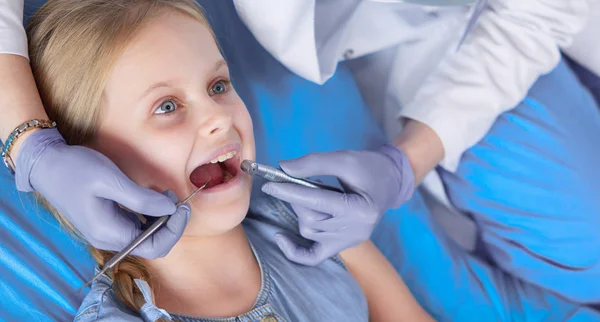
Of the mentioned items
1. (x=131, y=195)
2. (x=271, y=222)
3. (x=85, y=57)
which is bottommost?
(x=271, y=222)

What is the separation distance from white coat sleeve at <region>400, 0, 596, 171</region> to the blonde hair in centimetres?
70

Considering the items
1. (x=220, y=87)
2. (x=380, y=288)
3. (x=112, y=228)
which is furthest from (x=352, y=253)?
(x=112, y=228)

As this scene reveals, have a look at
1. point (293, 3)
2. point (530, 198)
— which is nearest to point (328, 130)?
point (293, 3)

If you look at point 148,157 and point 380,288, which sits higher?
point 148,157

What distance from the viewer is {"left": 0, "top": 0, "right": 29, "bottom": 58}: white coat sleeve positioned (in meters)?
1.09

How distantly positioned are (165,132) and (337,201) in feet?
1.13

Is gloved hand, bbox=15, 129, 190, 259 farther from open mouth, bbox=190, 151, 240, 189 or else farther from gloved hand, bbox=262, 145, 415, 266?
gloved hand, bbox=262, 145, 415, 266

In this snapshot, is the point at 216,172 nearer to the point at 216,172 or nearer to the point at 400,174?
the point at 216,172

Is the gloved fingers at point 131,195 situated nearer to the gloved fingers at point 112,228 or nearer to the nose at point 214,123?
the gloved fingers at point 112,228

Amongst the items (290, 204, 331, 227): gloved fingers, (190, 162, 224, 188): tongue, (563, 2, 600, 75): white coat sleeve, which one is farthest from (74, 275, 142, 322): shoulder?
(563, 2, 600, 75): white coat sleeve

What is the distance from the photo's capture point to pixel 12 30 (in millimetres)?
1093

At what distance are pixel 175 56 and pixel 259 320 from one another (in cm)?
49

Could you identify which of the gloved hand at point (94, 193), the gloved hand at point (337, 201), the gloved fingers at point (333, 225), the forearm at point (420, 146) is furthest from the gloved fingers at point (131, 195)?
the forearm at point (420, 146)

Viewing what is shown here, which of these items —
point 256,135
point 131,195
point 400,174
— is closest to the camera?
point 131,195
